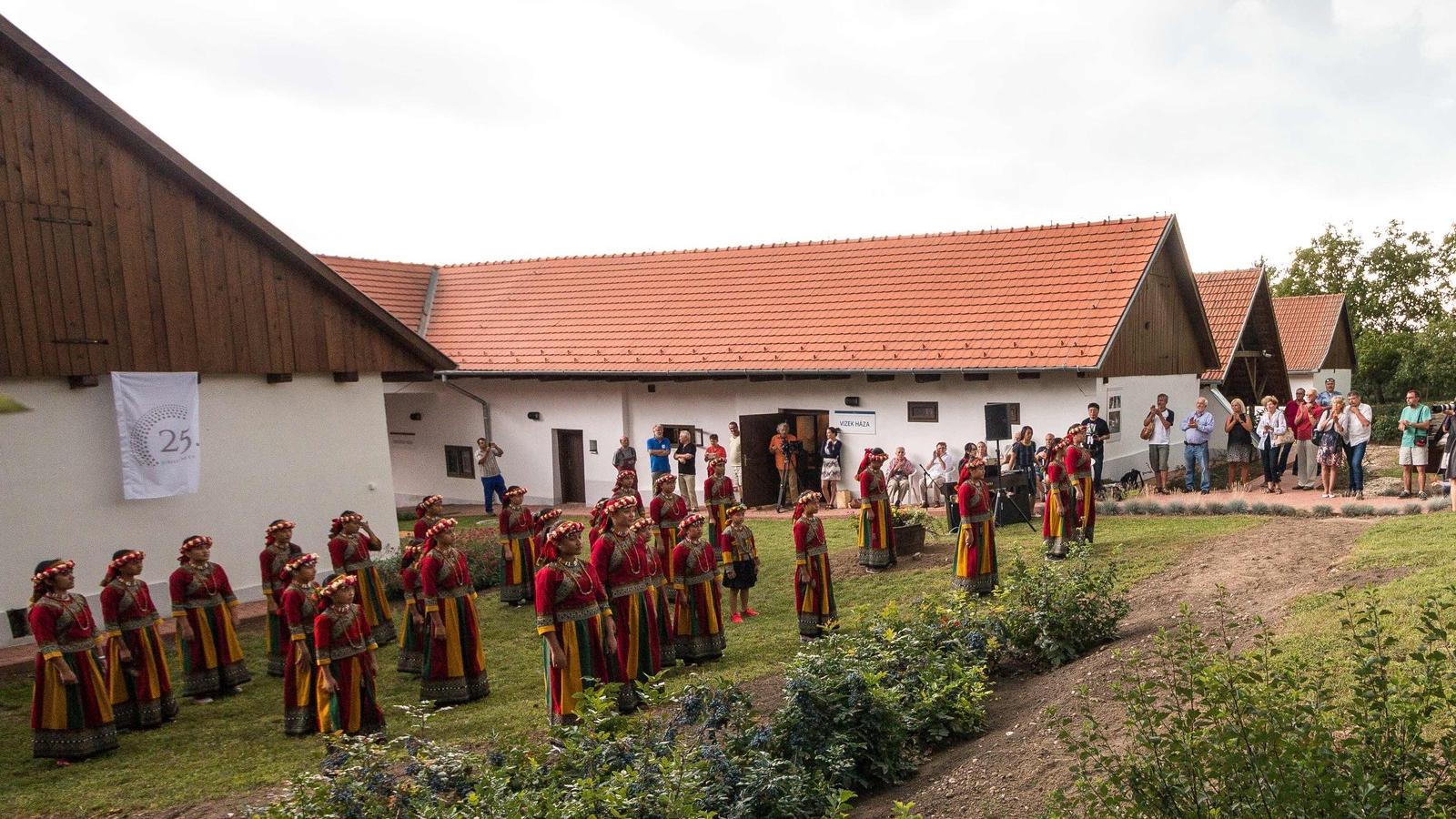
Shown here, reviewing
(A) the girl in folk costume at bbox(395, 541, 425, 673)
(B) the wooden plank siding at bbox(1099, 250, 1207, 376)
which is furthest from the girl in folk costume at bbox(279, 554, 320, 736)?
(B) the wooden plank siding at bbox(1099, 250, 1207, 376)

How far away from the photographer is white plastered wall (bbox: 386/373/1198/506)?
1942 cm

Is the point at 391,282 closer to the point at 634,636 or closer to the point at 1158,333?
the point at 1158,333

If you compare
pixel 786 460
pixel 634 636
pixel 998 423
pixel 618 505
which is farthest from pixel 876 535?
pixel 786 460

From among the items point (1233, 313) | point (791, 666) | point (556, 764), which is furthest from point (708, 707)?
point (1233, 313)

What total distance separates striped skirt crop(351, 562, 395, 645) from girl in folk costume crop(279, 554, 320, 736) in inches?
97.5

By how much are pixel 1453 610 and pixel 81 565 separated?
566 inches

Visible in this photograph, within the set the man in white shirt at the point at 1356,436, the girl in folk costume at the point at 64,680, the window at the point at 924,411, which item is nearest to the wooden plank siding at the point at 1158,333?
the window at the point at 924,411

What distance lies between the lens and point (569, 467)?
24219 mm

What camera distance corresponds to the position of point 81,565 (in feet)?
41.8

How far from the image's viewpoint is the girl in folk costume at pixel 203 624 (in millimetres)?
10570

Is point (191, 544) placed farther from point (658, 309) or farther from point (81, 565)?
point (658, 309)

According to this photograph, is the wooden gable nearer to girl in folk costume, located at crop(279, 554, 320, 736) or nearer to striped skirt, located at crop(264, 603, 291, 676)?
striped skirt, located at crop(264, 603, 291, 676)

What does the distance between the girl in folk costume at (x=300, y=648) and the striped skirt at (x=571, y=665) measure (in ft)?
7.25

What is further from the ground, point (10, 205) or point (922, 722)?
point (10, 205)
